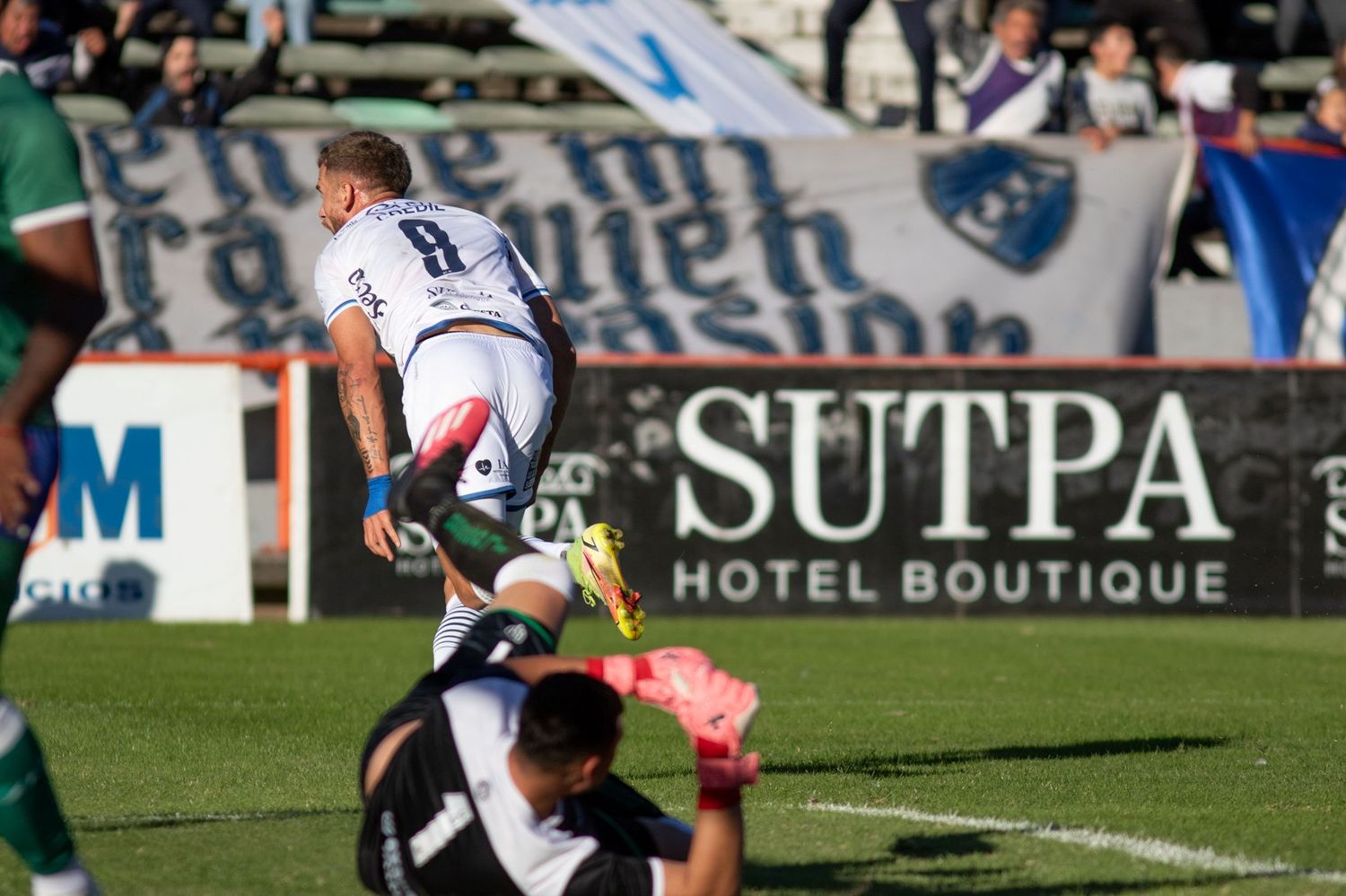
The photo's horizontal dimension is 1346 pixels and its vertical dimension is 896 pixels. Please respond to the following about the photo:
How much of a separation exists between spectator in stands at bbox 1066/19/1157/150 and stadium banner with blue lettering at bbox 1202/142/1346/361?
3.76 ft

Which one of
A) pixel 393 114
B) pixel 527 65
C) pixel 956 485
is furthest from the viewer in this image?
pixel 527 65

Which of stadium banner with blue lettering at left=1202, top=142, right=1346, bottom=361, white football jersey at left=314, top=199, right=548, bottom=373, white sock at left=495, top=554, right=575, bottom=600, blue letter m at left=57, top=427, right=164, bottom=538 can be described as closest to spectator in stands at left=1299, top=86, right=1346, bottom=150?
stadium banner with blue lettering at left=1202, top=142, right=1346, bottom=361

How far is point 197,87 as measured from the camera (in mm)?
16297

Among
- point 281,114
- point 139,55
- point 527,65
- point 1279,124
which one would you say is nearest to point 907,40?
point 527,65

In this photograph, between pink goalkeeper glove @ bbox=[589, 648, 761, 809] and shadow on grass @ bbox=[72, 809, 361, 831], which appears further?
shadow on grass @ bbox=[72, 809, 361, 831]

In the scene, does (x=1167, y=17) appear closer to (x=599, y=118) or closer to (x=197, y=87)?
(x=599, y=118)

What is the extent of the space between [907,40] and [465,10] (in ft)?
16.5

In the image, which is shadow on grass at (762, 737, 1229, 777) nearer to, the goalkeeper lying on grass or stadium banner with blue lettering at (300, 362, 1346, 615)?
the goalkeeper lying on grass

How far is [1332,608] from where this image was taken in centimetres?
1399

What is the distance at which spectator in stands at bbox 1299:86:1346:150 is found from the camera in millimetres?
16766

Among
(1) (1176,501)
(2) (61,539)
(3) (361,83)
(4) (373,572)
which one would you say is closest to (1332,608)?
(1) (1176,501)

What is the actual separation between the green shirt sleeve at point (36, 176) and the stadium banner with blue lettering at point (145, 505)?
905 centimetres

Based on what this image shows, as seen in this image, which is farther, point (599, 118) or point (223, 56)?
point (223, 56)

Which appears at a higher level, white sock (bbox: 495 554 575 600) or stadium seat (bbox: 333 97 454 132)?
stadium seat (bbox: 333 97 454 132)
